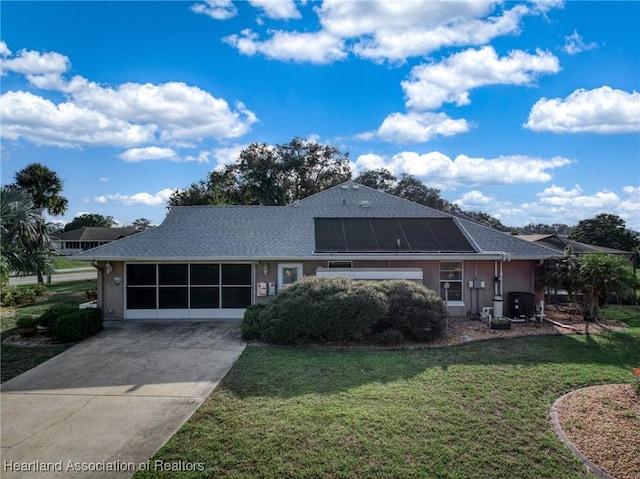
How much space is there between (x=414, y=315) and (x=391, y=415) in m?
4.94

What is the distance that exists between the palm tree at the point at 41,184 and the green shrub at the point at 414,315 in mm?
28759

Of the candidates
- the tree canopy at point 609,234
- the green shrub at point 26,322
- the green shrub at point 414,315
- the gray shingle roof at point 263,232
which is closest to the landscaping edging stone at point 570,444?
the green shrub at point 414,315

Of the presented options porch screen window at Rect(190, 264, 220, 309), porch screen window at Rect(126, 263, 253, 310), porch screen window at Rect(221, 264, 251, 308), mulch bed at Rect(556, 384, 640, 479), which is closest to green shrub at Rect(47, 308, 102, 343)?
porch screen window at Rect(126, 263, 253, 310)

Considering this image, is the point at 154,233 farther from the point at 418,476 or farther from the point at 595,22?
the point at 595,22

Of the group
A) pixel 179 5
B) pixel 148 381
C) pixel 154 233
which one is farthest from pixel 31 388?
pixel 179 5

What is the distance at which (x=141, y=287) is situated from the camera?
13938 millimetres

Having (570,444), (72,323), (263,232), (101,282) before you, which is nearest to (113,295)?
(101,282)

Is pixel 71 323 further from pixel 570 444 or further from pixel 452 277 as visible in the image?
pixel 452 277

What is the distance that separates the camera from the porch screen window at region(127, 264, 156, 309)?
45.7 feet

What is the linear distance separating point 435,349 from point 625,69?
38.9ft

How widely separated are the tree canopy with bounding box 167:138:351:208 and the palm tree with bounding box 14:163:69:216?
31.4ft

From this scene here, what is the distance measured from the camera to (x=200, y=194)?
35.6 meters

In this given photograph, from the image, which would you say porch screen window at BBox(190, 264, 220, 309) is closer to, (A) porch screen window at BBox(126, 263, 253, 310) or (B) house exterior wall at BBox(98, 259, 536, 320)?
(A) porch screen window at BBox(126, 263, 253, 310)

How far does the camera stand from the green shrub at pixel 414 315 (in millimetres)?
10492
